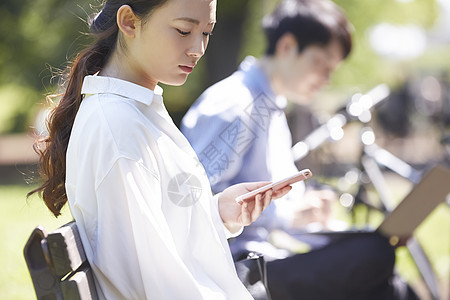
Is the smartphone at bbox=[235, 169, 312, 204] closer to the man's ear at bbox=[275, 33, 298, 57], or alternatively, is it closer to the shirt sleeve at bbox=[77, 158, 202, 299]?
the shirt sleeve at bbox=[77, 158, 202, 299]

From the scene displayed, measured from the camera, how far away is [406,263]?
18.1 ft

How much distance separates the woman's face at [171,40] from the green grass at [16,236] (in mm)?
1176

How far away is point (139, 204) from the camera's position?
1.44m

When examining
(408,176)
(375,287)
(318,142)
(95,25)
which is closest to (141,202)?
(95,25)

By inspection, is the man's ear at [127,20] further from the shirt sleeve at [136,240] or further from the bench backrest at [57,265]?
the bench backrest at [57,265]

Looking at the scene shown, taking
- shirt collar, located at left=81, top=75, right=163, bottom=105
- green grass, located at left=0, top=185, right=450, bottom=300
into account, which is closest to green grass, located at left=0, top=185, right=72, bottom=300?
green grass, located at left=0, top=185, right=450, bottom=300

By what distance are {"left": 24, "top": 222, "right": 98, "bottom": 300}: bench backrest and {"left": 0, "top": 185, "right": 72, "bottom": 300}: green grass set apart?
1187 millimetres

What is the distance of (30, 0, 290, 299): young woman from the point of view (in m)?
1.46

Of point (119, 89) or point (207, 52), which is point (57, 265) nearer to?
point (119, 89)

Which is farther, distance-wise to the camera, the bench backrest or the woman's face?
the woman's face

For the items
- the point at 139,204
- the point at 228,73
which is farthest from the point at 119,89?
the point at 228,73

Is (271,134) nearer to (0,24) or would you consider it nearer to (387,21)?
(0,24)

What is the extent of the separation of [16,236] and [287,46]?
4363 millimetres

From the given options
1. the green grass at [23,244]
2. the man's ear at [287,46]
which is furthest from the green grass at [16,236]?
the man's ear at [287,46]
